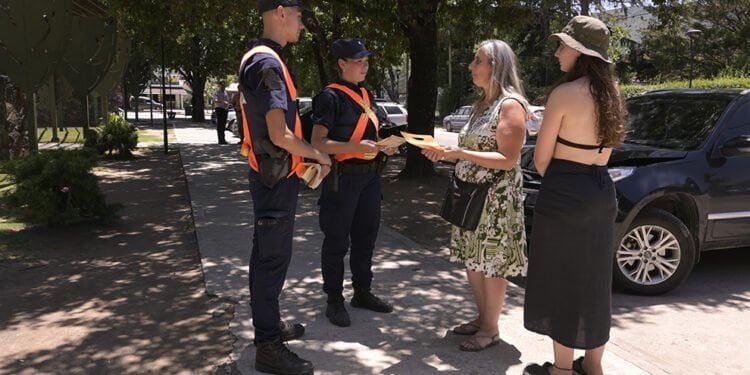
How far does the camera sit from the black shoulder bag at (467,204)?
12.1ft

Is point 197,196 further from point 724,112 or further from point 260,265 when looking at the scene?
point 724,112

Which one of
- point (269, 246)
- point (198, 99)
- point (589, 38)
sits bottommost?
point (269, 246)

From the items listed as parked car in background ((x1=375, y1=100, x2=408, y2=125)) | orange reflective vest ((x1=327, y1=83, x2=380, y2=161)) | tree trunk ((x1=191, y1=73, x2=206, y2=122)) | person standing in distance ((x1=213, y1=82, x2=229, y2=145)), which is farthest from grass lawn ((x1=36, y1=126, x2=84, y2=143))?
tree trunk ((x1=191, y1=73, x2=206, y2=122))

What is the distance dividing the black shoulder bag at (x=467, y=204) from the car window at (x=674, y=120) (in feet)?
9.19

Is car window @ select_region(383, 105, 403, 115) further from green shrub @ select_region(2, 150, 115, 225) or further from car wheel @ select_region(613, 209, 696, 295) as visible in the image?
car wheel @ select_region(613, 209, 696, 295)

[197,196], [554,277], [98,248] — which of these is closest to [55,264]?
[98,248]

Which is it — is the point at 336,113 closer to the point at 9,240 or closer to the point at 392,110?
the point at 9,240

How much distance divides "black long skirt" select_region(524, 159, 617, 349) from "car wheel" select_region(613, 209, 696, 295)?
7.05 ft

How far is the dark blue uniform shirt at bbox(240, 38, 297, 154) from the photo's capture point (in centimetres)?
310

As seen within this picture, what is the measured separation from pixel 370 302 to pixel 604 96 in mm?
2311

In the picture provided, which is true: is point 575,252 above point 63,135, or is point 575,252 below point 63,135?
below

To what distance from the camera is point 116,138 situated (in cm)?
1577

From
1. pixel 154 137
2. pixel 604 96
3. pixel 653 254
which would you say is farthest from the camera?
pixel 154 137

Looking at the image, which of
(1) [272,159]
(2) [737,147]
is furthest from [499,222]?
(2) [737,147]
